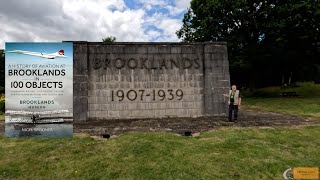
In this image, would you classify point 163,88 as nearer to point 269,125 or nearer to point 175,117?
point 175,117

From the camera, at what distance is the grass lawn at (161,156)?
610cm

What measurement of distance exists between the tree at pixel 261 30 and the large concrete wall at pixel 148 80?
1234cm

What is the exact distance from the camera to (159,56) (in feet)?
42.1

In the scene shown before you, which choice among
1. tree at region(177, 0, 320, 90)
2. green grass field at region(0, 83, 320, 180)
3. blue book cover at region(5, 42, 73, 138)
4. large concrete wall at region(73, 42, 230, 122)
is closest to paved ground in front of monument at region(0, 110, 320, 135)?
large concrete wall at region(73, 42, 230, 122)

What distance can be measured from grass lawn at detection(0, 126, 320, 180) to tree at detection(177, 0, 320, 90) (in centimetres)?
1743

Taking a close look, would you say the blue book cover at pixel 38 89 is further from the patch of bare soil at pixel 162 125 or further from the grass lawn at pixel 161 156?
the patch of bare soil at pixel 162 125

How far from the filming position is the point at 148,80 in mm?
12703

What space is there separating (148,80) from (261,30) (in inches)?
656

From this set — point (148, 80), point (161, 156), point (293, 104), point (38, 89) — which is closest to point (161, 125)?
point (148, 80)

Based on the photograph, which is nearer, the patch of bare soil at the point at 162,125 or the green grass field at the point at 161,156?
the green grass field at the point at 161,156

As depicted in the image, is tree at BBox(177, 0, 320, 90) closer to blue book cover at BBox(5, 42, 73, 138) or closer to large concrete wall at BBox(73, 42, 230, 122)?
large concrete wall at BBox(73, 42, 230, 122)

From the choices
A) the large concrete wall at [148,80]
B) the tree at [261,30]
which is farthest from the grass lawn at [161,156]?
the tree at [261,30]

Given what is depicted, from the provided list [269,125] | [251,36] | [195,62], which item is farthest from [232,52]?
[269,125]

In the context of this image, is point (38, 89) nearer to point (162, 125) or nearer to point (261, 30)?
point (162, 125)
